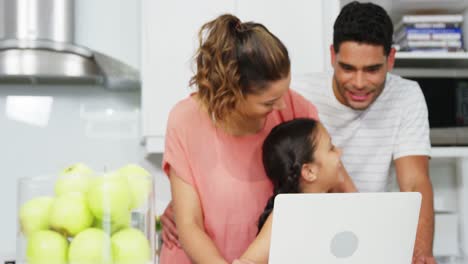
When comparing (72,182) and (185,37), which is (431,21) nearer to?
(185,37)

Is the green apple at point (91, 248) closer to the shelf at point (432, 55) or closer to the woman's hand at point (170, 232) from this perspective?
the woman's hand at point (170, 232)

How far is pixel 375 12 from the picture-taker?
1.64 meters

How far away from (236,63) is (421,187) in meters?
0.63

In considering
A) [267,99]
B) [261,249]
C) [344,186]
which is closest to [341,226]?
[261,249]

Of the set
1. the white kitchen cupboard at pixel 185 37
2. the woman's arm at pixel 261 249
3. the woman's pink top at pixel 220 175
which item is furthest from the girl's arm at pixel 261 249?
the white kitchen cupboard at pixel 185 37

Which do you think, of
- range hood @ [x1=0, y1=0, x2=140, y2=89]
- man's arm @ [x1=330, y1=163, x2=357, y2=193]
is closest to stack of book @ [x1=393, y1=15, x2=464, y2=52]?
man's arm @ [x1=330, y1=163, x2=357, y2=193]

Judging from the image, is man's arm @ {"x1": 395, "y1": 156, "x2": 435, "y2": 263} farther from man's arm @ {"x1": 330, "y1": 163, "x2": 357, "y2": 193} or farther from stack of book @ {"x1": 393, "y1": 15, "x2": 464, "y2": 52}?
stack of book @ {"x1": 393, "y1": 15, "x2": 464, "y2": 52}

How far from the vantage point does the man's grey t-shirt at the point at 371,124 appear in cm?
174

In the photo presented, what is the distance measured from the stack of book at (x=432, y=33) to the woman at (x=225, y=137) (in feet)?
3.25

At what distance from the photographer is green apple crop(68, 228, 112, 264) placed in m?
0.62

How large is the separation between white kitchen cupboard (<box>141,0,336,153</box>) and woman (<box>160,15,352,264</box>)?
25.5 inches

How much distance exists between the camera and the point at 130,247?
2.08 ft

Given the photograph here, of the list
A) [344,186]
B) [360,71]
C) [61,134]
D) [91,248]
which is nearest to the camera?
[91,248]

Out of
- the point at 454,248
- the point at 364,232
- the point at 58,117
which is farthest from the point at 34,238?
the point at 454,248
